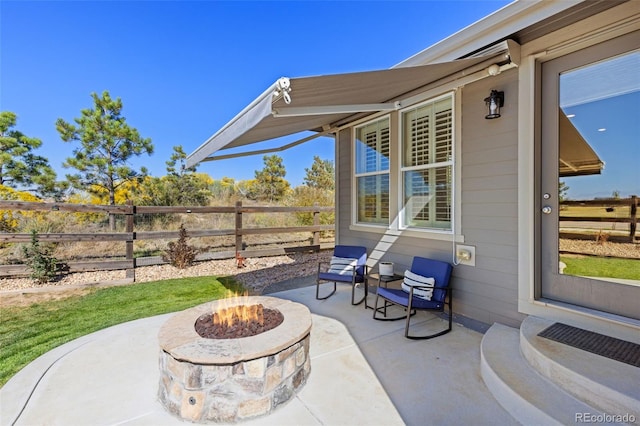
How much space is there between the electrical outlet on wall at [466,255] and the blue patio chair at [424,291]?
8.2 inches

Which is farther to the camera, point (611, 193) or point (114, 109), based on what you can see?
point (114, 109)

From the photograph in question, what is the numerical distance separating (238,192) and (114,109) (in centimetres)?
826

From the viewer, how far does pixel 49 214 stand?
337 inches

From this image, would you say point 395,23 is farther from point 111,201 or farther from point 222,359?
point 111,201

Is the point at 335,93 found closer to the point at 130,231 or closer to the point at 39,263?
the point at 130,231

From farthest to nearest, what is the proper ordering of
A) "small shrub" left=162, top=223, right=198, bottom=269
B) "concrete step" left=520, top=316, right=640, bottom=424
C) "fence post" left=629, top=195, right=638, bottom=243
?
"small shrub" left=162, top=223, right=198, bottom=269 < "fence post" left=629, top=195, right=638, bottom=243 < "concrete step" left=520, top=316, right=640, bottom=424

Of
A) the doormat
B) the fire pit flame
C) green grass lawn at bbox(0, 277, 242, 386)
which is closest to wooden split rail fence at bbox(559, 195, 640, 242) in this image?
the doormat

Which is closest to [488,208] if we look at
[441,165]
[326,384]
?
[441,165]

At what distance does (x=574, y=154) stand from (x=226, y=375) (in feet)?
12.2

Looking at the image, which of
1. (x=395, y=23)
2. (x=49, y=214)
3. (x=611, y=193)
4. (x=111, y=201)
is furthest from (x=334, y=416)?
(x=111, y=201)

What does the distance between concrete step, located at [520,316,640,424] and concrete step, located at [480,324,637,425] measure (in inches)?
1.9

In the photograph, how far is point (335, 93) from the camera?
334 centimetres

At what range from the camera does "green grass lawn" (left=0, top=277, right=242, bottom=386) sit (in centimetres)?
329

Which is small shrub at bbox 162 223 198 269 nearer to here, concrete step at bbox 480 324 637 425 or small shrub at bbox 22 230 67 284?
small shrub at bbox 22 230 67 284
